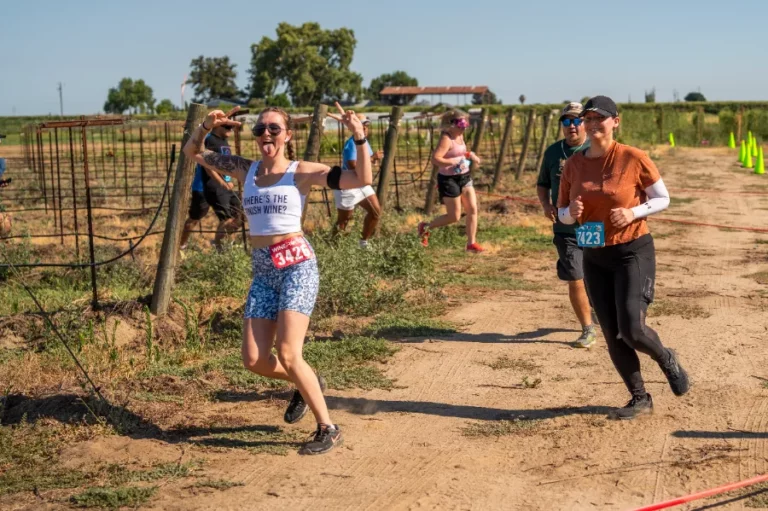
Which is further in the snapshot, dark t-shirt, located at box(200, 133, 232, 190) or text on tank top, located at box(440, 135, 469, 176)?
text on tank top, located at box(440, 135, 469, 176)

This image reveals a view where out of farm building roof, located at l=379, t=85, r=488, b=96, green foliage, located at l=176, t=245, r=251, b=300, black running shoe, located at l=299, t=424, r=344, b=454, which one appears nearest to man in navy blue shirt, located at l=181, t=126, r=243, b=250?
green foliage, located at l=176, t=245, r=251, b=300

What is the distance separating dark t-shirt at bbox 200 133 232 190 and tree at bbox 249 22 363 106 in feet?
217

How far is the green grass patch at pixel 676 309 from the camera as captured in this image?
836 centimetres

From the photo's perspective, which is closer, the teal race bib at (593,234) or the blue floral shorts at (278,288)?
the blue floral shorts at (278,288)

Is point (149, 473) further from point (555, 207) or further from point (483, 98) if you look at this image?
point (483, 98)

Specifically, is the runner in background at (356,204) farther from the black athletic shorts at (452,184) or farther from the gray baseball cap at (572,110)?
the gray baseball cap at (572,110)

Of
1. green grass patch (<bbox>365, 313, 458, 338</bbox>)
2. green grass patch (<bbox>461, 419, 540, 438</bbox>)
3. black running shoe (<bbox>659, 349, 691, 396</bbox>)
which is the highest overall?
black running shoe (<bbox>659, 349, 691, 396</bbox>)

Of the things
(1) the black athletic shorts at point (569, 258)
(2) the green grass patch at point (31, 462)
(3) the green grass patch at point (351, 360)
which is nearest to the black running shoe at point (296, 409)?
A: (3) the green grass patch at point (351, 360)

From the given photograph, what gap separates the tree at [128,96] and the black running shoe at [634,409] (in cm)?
10445

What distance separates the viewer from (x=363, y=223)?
11453 millimetres

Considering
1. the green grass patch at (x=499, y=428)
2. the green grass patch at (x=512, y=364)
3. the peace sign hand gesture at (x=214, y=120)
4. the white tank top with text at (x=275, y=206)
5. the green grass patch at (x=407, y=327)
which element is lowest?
the green grass patch at (x=499, y=428)

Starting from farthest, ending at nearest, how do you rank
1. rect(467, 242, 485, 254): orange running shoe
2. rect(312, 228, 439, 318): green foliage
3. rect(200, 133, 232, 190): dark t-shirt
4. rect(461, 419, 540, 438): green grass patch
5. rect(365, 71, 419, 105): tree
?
rect(365, 71, 419, 105): tree
rect(467, 242, 485, 254): orange running shoe
rect(200, 133, 232, 190): dark t-shirt
rect(312, 228, 439, 318): green foliage
rect(461, 419, 540, 438): green grass patch

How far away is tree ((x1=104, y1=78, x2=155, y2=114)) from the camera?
106 meters

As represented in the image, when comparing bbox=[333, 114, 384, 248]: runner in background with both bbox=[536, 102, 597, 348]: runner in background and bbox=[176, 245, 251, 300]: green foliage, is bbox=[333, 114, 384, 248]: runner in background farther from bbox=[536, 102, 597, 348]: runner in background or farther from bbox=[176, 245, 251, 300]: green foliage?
bbox=[536, 102, 597, 348]: runner in background
